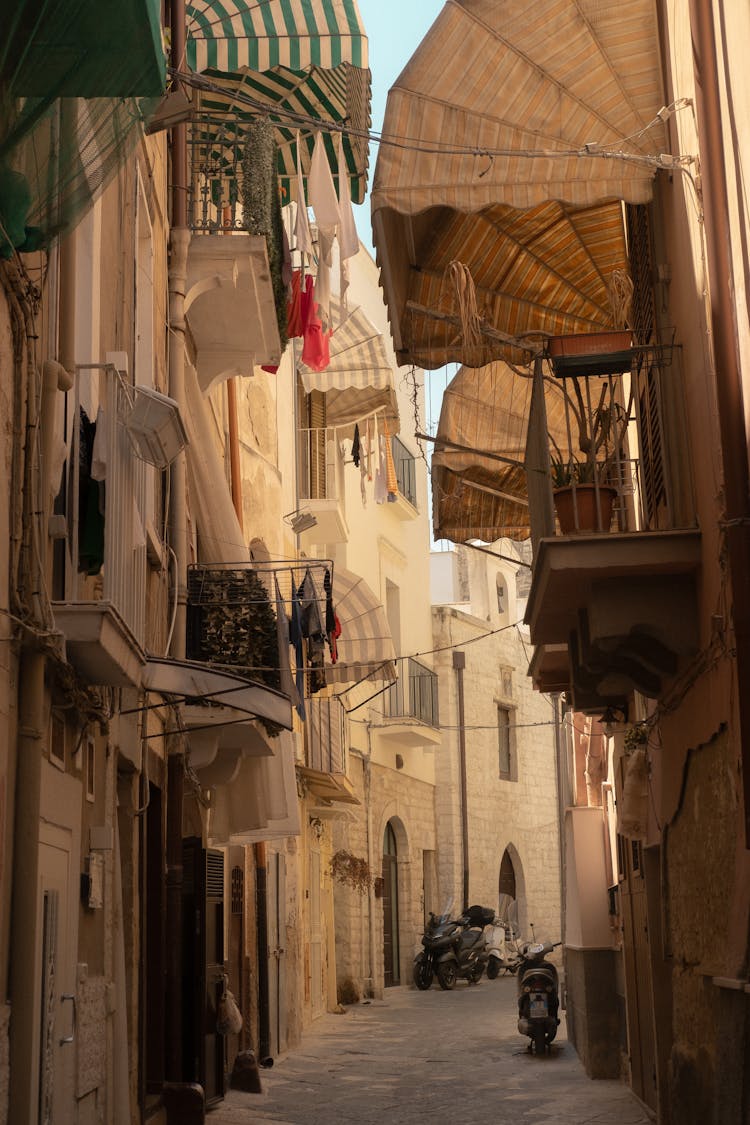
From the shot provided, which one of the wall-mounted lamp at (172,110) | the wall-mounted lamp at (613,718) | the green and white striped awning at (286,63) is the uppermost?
the green and white striped awning at (286,63)

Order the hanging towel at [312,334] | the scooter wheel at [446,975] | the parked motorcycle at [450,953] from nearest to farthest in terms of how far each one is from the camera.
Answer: the hanging towel at [312,334] < the scooter wheel at [446,975] < the parked motorcycle at [450,953]

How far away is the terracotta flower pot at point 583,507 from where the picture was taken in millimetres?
8766

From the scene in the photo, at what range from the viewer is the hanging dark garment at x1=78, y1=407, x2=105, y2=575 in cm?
712

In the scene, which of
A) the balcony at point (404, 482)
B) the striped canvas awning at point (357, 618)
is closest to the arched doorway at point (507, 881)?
the balcony at point (404, 482)

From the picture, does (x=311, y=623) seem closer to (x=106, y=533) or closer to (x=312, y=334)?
(x=312, y=334)

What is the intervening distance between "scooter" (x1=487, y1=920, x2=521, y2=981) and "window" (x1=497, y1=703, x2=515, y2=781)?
666cm

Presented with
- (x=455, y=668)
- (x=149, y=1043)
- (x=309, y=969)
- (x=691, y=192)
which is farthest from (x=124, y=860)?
(x=455, y=668)

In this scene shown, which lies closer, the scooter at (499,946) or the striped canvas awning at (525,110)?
the striped canvas awning at (525,110)

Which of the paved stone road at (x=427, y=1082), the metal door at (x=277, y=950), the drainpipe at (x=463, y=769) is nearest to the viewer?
the paved stone road at (x=427, y=1082)

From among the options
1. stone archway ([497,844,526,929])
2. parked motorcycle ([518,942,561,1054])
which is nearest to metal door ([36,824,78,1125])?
parked motorcycle ([518,942,561,1054])

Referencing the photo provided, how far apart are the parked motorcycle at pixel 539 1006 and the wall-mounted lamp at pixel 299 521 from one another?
6.74 metres

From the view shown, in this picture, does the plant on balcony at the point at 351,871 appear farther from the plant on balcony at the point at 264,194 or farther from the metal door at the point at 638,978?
the plant on balcony at the point at 264,194

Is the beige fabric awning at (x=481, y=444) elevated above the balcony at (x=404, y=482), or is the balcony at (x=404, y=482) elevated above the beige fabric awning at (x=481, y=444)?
the balcony at (x=404, y=482)

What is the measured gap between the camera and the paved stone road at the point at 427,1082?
11.7 meters
